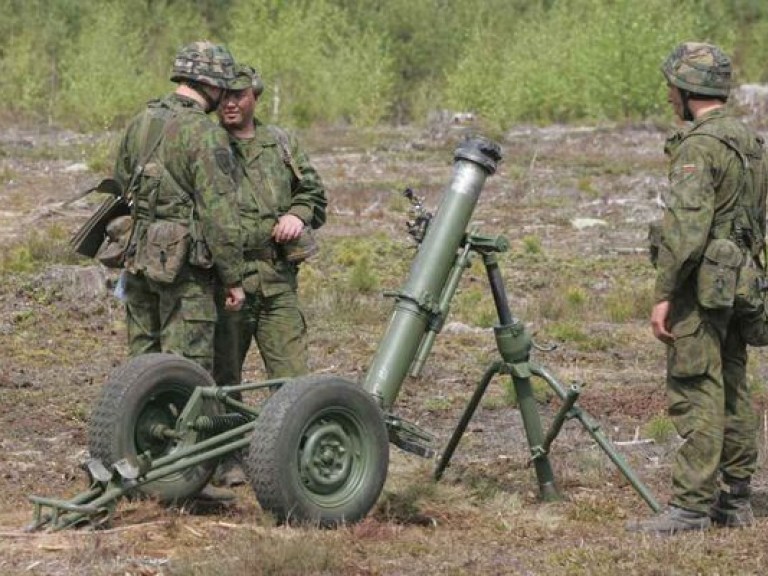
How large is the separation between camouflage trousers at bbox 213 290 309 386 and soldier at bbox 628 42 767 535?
1.91m

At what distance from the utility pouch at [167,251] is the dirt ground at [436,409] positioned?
3.62 ft

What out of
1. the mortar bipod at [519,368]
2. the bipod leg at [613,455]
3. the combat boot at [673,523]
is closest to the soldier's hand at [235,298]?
the mortar bipod at [519,368]

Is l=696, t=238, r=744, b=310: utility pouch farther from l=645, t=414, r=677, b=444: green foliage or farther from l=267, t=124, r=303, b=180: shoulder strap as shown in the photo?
l=645, t=414, r=677, b=444: green foliage

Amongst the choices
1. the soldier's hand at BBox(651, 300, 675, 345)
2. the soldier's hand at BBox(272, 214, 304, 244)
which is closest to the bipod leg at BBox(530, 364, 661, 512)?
the soldier's hand at BBox(651, 300, 675, 345)

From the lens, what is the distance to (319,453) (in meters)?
6.36

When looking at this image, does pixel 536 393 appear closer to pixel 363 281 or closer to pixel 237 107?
pixel 237 107

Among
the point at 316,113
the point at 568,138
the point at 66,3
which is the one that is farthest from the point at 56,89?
the point at 568,138

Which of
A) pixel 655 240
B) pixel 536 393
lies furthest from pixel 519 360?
pixel 536 393

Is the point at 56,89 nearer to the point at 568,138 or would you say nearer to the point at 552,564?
the point at 568,138

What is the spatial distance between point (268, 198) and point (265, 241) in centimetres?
23

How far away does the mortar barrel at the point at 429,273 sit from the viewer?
22.9ft

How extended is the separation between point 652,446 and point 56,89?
177 feet

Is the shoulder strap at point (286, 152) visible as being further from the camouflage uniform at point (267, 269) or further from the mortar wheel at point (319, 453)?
the mortar wheel at point (319, 453)

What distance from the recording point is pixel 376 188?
24.3m
